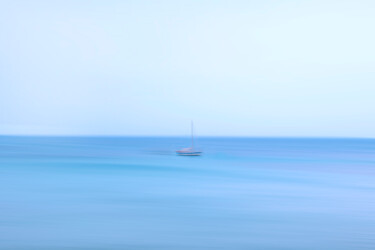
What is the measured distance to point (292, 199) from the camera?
47.1ft

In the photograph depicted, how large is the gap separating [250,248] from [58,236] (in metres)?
4.84

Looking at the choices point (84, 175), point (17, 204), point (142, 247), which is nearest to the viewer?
point (142, 247)

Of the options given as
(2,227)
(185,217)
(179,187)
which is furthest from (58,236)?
(179,187)

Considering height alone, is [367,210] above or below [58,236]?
below

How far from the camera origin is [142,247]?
8281 mm

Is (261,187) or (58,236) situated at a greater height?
(58,236)

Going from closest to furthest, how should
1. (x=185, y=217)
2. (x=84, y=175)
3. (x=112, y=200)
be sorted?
(x=185, y=217) < (x=112, y=200) < (x=84, y=175)

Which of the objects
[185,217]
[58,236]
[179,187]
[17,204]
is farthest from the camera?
[179,187]

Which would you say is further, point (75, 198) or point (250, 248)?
point (75, 198)

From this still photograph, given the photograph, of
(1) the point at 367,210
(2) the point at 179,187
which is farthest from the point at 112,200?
(1) the point at 367,210

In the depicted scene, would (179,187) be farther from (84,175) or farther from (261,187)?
(84,175)

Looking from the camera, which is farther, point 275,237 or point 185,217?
point 185,217

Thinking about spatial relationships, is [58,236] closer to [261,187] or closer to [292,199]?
[292,199]

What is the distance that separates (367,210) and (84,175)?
1546cm
